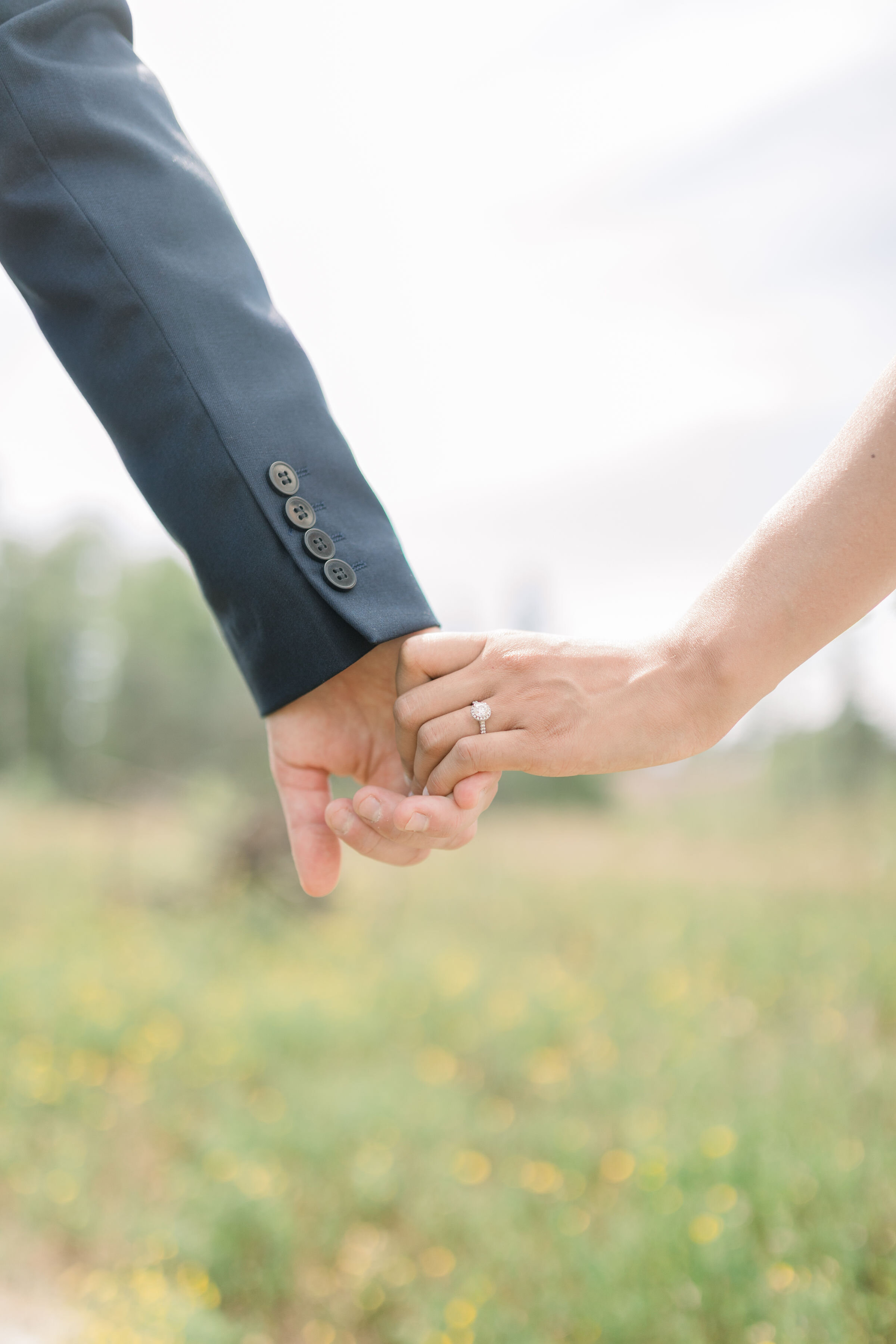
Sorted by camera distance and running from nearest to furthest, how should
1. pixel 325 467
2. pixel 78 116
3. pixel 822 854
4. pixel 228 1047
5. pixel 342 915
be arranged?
pixel 78 116 → pixel 325 467 → pixel 228 1047 → pixel 342 915 → pixel 822 854

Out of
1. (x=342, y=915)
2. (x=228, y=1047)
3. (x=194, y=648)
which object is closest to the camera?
(x=228, y=1047)

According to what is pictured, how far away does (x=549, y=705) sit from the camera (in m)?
1.52

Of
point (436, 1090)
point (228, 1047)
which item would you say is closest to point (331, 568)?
point (436, 1090)

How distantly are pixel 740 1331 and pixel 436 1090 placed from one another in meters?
1.47

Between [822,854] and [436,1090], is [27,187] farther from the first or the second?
[822,854]

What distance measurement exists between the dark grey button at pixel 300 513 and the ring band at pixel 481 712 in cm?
40

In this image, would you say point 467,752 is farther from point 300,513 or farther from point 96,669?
point 96,669

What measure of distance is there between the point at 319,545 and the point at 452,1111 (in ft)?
7.99

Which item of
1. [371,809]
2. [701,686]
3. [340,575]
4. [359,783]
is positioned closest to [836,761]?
[359,783]

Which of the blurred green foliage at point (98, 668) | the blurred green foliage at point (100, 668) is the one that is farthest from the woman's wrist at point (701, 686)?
the blurred green foliage at point (98, 668)

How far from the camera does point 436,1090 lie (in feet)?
10.9

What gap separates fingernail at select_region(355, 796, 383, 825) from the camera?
1.52 m

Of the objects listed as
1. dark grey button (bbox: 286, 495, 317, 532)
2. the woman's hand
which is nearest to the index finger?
the woman's hand

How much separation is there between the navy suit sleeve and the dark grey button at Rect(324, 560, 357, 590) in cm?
1
